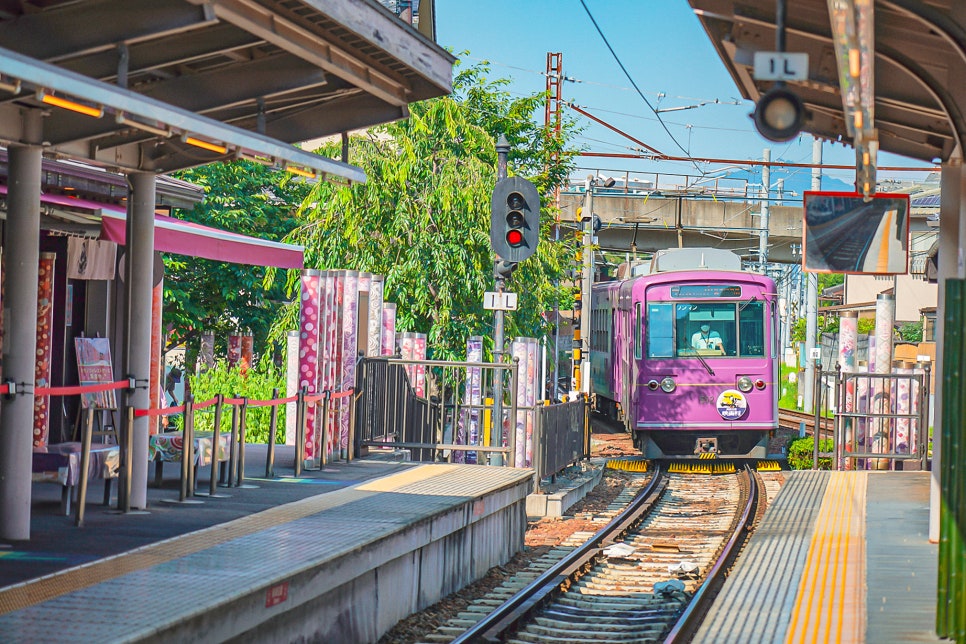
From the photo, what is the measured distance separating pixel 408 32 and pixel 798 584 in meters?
4.71

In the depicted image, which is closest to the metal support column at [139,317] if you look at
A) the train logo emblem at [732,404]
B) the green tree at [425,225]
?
the green tree at [425,225]

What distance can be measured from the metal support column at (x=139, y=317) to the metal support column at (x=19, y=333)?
126 centimetres

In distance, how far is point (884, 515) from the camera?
12117mm

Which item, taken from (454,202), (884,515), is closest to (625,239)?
(454,202)

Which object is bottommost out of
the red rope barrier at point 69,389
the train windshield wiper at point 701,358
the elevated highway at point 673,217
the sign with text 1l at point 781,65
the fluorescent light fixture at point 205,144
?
the red rope barrier at point 69,389

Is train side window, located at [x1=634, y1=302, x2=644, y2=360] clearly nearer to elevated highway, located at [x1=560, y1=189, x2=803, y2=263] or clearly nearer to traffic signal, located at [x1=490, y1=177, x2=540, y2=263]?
traffic signal, located at [x1=490, y1=177, x2=540, y2=263]

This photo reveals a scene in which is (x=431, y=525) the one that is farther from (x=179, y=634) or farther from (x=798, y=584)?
(x=179, y=634)

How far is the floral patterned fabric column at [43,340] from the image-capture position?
10.5m

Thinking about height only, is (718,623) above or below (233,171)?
below

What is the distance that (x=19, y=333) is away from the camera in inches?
297

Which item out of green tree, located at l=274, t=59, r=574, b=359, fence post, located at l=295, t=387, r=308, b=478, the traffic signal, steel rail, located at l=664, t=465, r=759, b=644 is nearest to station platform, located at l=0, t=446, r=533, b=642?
fence post, located at l=295, t=387, r=308, b=478

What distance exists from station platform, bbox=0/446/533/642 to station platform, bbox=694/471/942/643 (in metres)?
2.17

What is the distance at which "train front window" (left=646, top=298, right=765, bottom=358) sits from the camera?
2042 cm

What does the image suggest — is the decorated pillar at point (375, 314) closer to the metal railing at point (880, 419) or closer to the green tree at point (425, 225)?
the green tree at point (425, 225)
